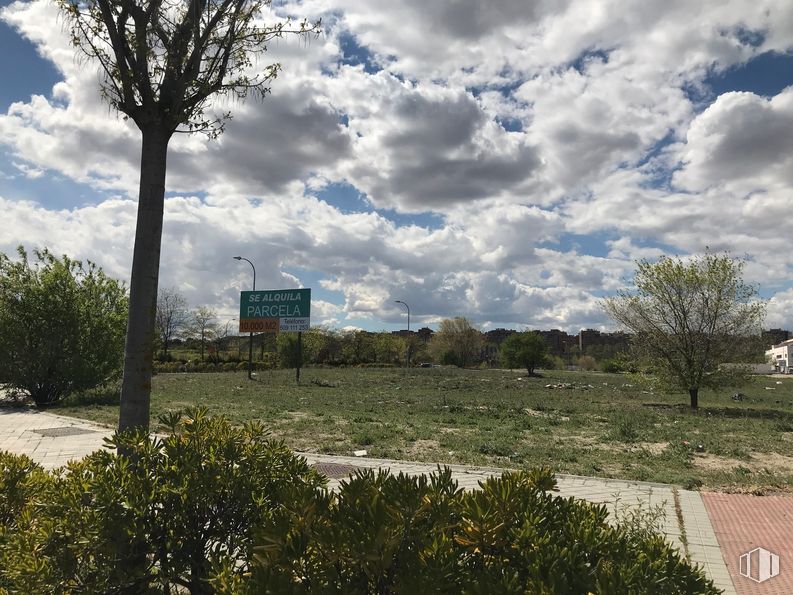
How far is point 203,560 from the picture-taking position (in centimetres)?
263

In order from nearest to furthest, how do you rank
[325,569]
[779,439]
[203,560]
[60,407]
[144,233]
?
1. [325,569]
2. [203,560]
3. [144,233]
4. [779,439]
5. [60,407]

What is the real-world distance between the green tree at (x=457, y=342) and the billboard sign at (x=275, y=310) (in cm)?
4700

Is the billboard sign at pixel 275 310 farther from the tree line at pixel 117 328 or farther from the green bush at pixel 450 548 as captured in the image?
the green bush at pixel 450 548

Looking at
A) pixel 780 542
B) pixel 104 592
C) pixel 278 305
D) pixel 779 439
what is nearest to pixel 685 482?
pixel 780 542

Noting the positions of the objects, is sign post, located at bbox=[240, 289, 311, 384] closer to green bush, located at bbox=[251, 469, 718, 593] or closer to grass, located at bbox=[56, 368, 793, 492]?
grass, located at bbox=[56, 368, 793, 492]

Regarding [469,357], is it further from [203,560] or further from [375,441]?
[203,560]

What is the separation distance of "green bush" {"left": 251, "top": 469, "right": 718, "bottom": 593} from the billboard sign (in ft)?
98.9

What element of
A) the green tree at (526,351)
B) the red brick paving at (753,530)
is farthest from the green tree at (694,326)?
the green tree at (526,351)

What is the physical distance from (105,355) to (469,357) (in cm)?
6352

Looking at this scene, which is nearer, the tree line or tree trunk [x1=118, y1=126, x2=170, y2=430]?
tree trunk [x1=118, y1=126, x2=170, y2=430]

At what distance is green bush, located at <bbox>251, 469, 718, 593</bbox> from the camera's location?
1761mm

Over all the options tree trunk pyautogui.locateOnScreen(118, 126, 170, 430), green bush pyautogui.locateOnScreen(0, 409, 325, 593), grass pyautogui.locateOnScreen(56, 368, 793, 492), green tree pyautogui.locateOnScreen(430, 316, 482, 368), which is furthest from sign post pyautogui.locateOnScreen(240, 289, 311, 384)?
green tree pyautogui.locateOnScreen(430, 316, 482, 368)

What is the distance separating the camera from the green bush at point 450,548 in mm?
1761

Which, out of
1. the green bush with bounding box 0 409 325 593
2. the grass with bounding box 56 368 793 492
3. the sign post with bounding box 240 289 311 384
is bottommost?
the grass with bounding box 56 368 793 492
